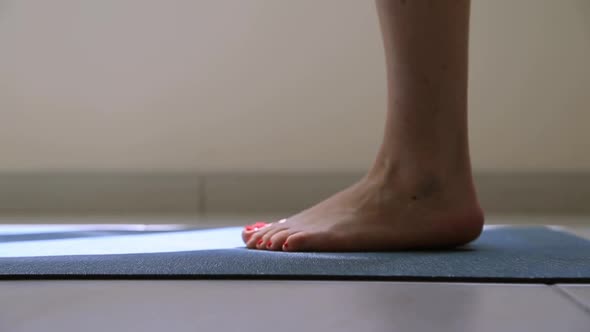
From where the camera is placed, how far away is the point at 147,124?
1958mm

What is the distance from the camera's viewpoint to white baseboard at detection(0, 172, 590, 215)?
75.8 inches

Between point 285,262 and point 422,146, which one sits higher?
point 422,146

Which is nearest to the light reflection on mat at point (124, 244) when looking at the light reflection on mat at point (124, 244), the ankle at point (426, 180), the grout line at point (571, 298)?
the light reflection on mat at point (124, 244)

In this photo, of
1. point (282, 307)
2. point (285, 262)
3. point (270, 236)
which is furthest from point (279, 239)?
point (282, 307)

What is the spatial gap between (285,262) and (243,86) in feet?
4.49

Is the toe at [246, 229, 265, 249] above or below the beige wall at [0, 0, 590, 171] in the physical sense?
below

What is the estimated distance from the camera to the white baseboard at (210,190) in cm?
193

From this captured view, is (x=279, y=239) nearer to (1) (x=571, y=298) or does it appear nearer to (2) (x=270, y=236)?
(2) (x=270, y=236)

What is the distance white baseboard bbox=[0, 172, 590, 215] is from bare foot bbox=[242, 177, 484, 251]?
3.62 feet

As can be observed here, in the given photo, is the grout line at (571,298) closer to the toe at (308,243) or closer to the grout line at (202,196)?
the toe at (308,243)

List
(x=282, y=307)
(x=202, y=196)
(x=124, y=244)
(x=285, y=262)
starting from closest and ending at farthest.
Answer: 1. (x=282, y=307)
2. (x=285, y=262)
3. (x=124, y=244)
4. (x=202, y=196)

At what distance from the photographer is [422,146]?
2.62 feet

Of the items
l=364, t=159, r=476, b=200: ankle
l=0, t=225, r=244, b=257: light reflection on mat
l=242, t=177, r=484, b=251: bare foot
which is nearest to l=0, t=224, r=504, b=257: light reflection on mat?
l=0, t=225, r=244, b=257: light reflection on mat

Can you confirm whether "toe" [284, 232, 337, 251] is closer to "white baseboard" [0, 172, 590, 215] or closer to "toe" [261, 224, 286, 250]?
"toe" [261, 224, 286, 250]
